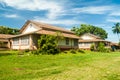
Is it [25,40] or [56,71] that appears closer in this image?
[56,71]

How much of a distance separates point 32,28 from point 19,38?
13.8ft

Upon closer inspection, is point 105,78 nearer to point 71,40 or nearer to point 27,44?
point 27,44

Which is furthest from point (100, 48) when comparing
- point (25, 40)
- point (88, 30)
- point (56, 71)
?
point (88, 30)

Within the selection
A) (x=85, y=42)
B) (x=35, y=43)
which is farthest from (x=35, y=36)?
(x=85, y=42)

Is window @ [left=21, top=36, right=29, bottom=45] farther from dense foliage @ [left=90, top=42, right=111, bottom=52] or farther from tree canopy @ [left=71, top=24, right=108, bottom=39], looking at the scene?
tree canopy @ [left=71, top=24, right=108, bottom=39]

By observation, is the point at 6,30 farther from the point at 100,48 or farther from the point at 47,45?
the point at 47,45

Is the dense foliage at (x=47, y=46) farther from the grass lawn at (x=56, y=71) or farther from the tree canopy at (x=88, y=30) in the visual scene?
the tree canopy at (x=88, y=30)

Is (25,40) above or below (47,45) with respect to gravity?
above

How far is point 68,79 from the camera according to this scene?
34.6 feet

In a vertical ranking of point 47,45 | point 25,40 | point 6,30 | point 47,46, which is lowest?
point 47,46

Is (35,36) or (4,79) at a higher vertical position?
(35,36)

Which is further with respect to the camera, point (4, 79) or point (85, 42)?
point (85, 42)

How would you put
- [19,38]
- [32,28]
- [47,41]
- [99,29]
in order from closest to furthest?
[47,41]
[19,38]
[32,28]
[99,29]

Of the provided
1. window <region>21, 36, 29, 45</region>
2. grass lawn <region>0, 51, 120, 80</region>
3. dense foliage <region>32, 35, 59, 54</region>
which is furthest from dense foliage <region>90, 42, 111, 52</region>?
Answer: grass lawn <region>0, 51, 120, 80</region>
